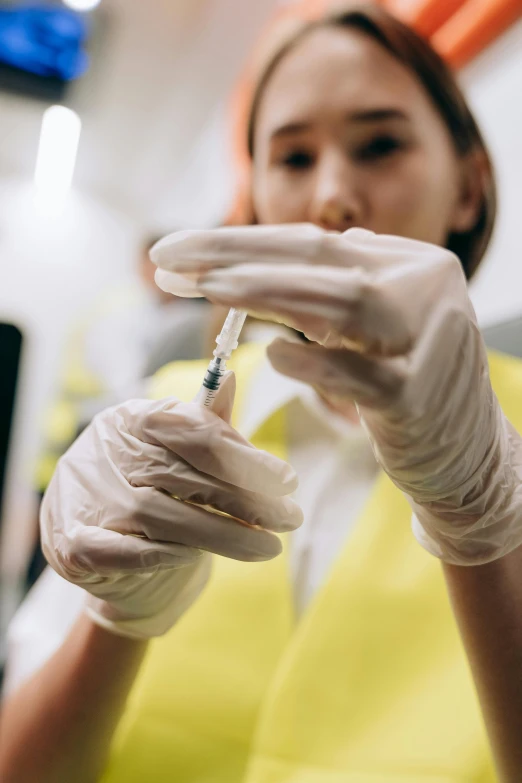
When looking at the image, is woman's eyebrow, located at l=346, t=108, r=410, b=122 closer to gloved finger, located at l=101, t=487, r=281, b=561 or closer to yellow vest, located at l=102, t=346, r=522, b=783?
yellow vest, located at l=102, t=346, r=522, b=783

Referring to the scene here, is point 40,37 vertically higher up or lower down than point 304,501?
higher up

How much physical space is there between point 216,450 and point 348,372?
137 millimetres

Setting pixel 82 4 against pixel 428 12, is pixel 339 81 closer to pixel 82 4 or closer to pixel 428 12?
pixel 428 12

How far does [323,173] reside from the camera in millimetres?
758

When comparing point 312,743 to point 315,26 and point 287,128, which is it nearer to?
point 287,128

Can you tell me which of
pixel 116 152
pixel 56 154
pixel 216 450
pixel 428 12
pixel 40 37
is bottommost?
Result: pixel 56 154

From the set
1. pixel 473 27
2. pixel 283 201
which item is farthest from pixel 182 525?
pixel 473 27

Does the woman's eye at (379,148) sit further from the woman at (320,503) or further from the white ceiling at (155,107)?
the white ceiling at (155,107)

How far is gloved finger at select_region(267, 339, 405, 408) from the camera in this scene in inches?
14.3

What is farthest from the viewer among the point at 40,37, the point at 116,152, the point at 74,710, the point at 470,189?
the point at 116,152

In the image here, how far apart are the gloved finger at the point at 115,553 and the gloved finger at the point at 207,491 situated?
41 millimetres

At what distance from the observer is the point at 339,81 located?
758 millimetres

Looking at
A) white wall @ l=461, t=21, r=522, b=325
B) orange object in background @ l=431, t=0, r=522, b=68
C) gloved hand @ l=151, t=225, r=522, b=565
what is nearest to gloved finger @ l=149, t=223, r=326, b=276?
gloved hand @ l=151, t=225, r=522, b=565

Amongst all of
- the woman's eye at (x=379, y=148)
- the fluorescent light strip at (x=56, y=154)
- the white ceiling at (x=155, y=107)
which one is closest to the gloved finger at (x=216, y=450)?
the woman's eye at (x=379, y=148)
